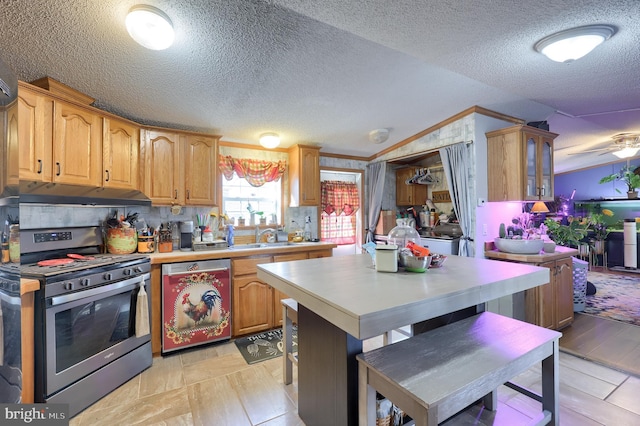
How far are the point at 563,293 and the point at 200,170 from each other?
4321 mm

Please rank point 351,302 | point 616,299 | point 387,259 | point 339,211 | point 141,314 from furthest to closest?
point 339,211, point 616,299, point 141,314, point 387,259, point 351,302

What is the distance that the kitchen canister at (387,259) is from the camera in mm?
1444

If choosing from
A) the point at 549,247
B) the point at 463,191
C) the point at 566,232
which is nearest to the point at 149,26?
the point at 463,191

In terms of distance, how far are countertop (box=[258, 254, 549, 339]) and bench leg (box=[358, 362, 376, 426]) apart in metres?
0.35

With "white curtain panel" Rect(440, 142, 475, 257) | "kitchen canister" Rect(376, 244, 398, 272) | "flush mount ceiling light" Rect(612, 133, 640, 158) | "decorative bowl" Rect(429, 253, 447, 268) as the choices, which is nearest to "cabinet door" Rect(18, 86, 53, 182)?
"kitchen canister" Rect(376, 244, 398, 272)

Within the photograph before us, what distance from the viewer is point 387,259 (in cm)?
145

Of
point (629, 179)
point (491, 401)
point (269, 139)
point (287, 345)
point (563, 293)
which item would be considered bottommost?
point (491, 401)

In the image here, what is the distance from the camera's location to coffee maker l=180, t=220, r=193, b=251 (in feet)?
9.70

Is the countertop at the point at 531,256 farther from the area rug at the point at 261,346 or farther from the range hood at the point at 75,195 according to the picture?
the range hood at the point at 75,195

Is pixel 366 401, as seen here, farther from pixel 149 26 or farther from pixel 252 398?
pixel 149 26

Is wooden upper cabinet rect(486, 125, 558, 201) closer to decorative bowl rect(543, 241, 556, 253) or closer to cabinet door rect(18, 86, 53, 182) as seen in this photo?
decorative bowl rect(543, 241, 556, 253)

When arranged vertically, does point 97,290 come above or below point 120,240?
below

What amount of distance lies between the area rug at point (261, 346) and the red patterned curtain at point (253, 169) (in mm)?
1895

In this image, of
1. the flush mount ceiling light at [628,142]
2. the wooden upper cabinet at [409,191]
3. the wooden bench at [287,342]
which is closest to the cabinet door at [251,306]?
the wooden bench at [287,342]
